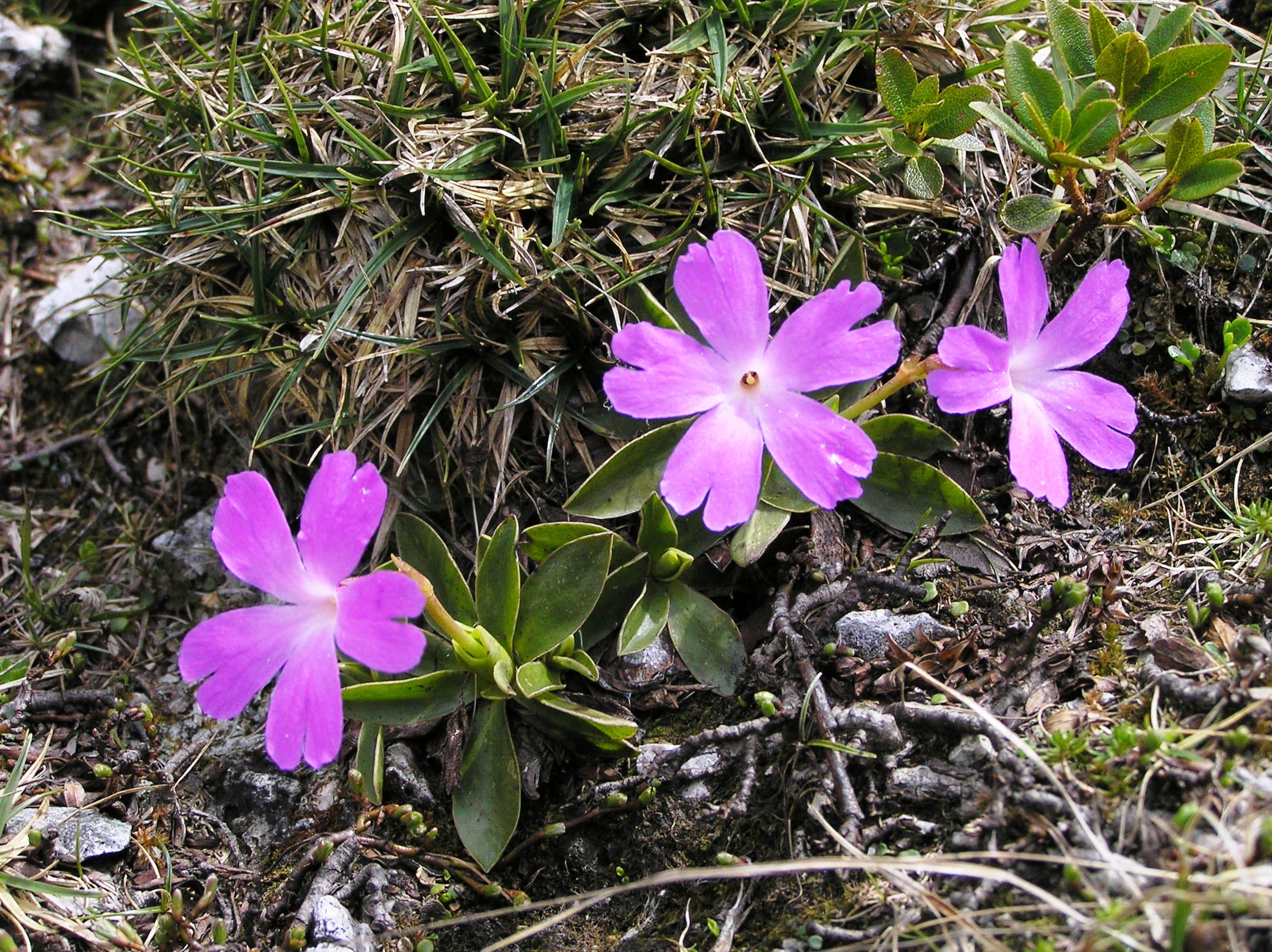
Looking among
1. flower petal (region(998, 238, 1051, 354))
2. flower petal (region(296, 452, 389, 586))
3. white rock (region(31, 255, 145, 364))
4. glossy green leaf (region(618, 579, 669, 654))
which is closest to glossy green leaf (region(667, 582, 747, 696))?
glossy green leaf (region(618, 579, 669, 654))

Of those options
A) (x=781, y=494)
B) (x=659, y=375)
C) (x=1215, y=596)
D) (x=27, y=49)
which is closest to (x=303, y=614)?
(x=659, y=375)

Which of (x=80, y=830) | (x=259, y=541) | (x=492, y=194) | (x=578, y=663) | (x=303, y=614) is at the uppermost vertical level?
(x=492, y=194)

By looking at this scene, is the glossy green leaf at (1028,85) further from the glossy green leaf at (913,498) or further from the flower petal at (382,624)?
the flower petal at (382,624)

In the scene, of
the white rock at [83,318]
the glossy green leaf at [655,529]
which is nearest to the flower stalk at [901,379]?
the glossy green leaf at [655,529]

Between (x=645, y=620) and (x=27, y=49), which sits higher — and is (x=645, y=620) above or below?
below

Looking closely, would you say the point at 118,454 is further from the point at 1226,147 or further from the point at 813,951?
the point at 1226,147

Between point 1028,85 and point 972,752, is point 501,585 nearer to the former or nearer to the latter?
point 972,752

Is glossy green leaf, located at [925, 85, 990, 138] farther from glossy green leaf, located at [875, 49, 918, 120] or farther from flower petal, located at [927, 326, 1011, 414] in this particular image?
flower petal, located at [927, 326, 1011, 414]
